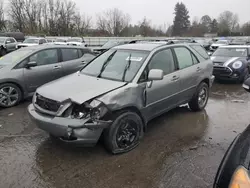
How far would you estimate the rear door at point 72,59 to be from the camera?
6.70 meters

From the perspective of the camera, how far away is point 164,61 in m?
4.32

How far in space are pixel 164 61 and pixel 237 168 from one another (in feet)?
9.36

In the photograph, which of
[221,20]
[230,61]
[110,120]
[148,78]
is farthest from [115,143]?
[221,20]

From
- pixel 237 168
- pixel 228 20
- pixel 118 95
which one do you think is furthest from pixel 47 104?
pixel 228 20

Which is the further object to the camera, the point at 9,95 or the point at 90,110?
the point at 9,95

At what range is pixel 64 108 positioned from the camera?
3127 mm

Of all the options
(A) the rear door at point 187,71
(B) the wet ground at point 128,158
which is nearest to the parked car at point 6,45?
(B) the wet ground at point 128,158

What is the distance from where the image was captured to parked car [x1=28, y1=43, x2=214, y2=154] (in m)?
3.12

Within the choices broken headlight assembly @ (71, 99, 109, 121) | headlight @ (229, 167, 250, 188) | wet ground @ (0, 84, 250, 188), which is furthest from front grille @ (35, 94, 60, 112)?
headlight @ (229, 167, 250, 188)

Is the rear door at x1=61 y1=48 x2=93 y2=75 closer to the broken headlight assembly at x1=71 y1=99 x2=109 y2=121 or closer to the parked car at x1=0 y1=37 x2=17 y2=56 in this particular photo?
the broken headlight assembly at x1=71 y1=99 x2=109 y2=121

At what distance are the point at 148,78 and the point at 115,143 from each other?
3.93 ft

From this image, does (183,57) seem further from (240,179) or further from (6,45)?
(6,45)

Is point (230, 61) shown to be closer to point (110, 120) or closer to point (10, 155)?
point (110, 120)

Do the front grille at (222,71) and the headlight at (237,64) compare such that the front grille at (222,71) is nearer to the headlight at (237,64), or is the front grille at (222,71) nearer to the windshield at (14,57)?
the headlight at (237,64)
